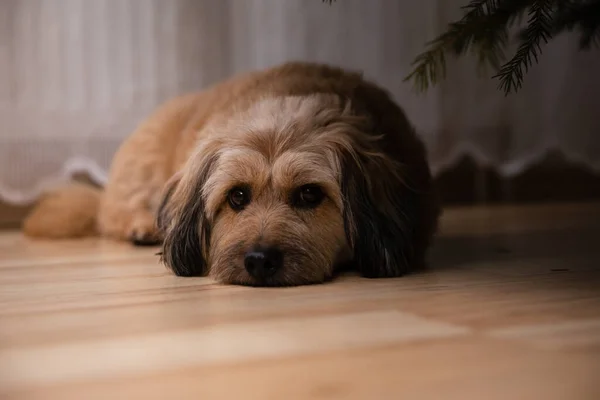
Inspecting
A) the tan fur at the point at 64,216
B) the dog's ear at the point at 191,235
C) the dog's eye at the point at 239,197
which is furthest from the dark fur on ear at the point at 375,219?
the tan fur at the point at 64,216

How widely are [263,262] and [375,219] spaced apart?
328mm

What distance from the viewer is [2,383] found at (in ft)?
3.57

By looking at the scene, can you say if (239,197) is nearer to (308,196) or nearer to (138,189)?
(308,196)

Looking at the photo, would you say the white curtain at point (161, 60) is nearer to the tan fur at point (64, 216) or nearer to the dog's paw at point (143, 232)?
the tan fur at point (64, 216)

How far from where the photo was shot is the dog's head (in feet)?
6.20

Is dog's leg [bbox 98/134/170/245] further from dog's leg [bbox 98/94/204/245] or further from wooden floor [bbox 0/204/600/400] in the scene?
wooden floor [bbox 0/204/600/400]

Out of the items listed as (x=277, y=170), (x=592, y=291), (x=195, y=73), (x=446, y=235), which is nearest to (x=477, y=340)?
(x=592, y=291)

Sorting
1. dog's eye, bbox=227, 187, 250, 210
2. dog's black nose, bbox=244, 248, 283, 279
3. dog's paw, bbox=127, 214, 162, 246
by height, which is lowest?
dog's paw, bbox=127, 214, 162, 246

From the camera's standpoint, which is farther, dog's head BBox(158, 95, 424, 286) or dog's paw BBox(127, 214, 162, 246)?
dog's paw BBox(127, 214, 162, 246)

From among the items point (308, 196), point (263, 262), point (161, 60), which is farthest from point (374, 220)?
point (161, 60)

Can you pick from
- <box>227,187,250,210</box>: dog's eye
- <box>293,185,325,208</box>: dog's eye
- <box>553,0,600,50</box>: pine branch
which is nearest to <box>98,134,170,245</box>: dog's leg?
<box>227,187,250,210</box>: dog's eye

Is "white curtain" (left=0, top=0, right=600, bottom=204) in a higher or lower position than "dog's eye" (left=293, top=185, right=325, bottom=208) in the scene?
higher

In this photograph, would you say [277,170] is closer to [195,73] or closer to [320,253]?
[320,253]

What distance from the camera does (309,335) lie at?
1.33m
